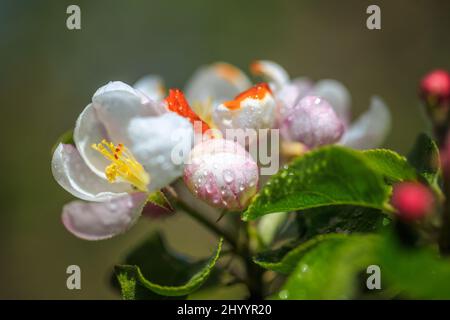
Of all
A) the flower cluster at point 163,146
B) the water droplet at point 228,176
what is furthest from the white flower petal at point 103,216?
the water droplet at point 228,176

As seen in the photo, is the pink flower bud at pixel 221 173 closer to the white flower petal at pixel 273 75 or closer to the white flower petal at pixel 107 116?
the white flower petal at pixel 107 116

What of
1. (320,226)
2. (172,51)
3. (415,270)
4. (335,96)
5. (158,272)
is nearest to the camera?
(415,270)

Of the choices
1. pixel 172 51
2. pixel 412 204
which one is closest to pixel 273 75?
pixel 412 204

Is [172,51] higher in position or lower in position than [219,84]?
higher

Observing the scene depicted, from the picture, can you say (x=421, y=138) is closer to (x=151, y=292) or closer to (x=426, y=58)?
(x=151, y=292)

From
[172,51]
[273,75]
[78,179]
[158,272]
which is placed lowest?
[158,272]

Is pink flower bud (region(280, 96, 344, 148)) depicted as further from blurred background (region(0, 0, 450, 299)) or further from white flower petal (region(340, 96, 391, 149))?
blurred background (region(0, 0, 450, 299))

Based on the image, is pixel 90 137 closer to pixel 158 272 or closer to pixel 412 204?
pixel 158 272
